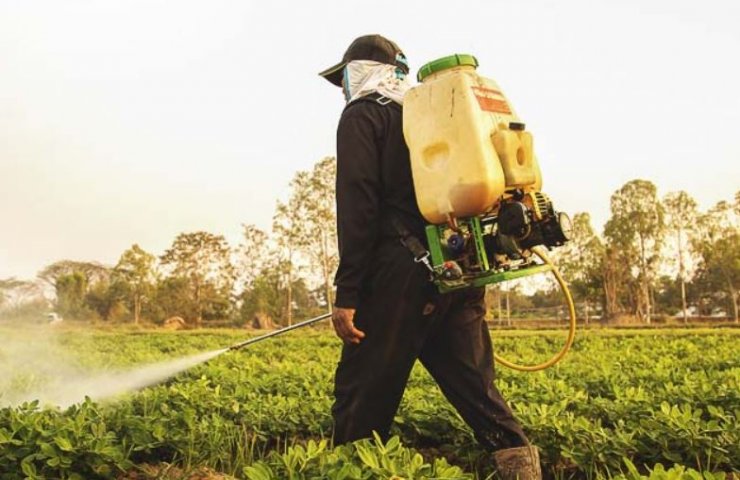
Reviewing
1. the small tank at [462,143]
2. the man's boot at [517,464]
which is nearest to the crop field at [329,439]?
the man's boot at [517,464]

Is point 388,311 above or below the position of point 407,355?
above

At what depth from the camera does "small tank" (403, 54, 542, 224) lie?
8.13 ft

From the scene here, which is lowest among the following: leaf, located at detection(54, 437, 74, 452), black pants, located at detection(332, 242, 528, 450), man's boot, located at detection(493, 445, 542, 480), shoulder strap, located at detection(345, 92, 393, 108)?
man's boot, located at detection(493, 445, 542, 480)

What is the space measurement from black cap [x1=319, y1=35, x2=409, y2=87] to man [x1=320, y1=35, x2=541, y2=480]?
149mm

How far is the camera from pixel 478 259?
2613mm

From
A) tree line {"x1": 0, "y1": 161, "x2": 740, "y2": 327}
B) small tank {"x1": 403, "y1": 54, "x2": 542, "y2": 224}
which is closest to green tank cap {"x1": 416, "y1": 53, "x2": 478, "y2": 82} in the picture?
small tank {"x1": 403, "y1": 54, "x2": 542, "y2": 224}

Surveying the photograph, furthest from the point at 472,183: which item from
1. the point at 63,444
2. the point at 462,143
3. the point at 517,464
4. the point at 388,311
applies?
the point at 63,444

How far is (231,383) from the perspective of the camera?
5781mm

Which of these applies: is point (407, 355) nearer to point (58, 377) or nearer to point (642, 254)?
point (58, 377)

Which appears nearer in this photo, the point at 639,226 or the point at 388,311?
the point at 388,311

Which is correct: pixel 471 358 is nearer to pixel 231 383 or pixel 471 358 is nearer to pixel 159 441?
pixel 159 441

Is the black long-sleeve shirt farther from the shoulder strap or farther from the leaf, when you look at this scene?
the leaf

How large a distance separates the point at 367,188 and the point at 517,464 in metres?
1.28

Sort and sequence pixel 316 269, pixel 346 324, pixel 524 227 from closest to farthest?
pixel 524 227 → pixel 346 324 → pixel 316 269
